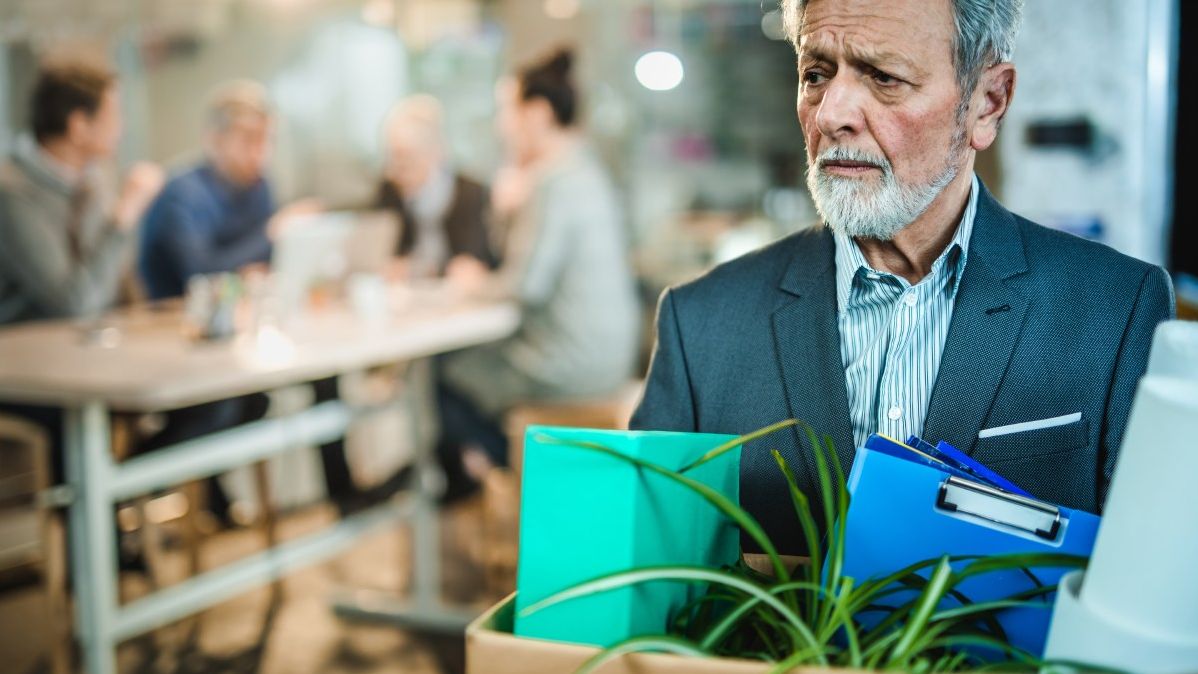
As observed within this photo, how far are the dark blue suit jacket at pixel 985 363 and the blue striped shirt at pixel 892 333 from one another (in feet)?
0.09

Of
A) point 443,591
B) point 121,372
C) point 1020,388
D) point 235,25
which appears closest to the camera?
point 1020,388

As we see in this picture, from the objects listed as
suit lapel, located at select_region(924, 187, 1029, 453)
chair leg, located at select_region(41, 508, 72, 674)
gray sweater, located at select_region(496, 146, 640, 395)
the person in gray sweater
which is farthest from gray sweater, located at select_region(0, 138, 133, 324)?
suit lapel, located at select_region(924, 187, 1029, 453)

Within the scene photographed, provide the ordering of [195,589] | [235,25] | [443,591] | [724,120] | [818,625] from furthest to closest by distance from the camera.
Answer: [724,120]
[235,25]
[443,591]
[195,589]
[818,625]

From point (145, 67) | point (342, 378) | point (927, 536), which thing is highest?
point (145, 67)

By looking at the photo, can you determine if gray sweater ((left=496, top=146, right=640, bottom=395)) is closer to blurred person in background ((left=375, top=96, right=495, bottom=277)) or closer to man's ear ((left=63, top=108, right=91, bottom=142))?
blurred person in background ((left=375, top=96, right=495, bottom=277))

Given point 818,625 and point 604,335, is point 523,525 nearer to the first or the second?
point 818,625

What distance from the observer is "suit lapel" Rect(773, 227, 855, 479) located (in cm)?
133

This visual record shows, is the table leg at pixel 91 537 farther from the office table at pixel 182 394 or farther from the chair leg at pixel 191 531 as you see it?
the chair leg at pixel 191 531

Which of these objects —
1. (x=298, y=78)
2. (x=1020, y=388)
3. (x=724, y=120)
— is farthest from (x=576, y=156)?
(x=1020, y=388)

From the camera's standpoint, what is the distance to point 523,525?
0.76m

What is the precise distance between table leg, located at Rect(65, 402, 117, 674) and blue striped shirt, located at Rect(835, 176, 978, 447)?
211cm

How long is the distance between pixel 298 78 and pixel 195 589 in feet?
9.40

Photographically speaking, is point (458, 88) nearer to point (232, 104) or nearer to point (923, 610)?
point (232, 104)

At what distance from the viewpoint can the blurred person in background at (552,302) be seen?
3879 mm
